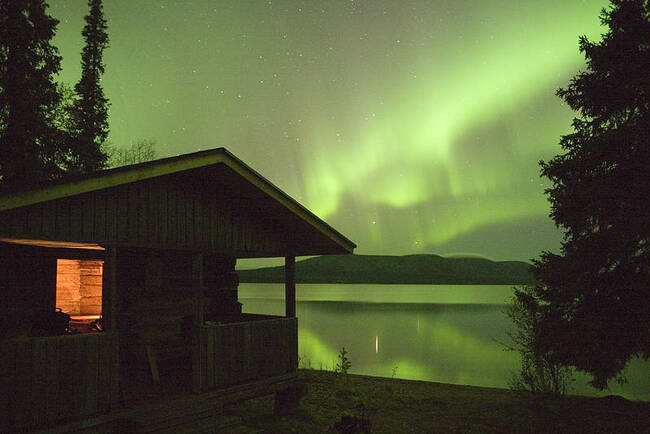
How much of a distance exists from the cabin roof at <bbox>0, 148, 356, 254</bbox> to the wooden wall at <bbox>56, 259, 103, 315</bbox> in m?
5.90

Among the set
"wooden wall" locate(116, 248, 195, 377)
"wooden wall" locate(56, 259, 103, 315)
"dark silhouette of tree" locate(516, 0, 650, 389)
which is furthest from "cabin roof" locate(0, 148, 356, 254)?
"dark silhouette of tree" locate(516, 0, 650, 389)

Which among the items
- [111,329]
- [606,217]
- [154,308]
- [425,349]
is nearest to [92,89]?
[154,308]

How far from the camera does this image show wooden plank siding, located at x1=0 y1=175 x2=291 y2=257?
7082 mm

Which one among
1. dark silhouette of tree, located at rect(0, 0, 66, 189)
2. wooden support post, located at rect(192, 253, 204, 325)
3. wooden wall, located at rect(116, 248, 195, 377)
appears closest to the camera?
wooden support post, located at rect(192, 253, 204, 325)

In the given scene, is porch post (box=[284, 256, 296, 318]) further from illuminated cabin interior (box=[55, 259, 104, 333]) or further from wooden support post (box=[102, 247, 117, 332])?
illuminated cabin interior (box=[55, 259, 104, 333])

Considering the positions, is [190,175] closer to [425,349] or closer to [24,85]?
[24,85]

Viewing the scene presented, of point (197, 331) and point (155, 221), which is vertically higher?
point (155, 221)

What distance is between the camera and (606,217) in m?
12.7

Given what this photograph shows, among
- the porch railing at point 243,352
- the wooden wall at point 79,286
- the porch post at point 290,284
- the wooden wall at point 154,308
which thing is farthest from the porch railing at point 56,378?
the wooden wall at point 79,286

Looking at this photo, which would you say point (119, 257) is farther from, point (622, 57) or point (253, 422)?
point (622, 57)

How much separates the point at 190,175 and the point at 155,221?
1.42 meters

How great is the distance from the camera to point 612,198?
12.5m

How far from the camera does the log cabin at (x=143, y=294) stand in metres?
6.84

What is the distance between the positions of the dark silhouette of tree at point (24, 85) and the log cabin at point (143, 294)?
9.26 metres
